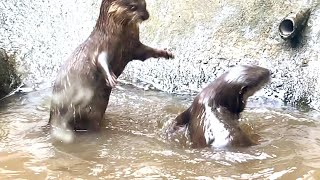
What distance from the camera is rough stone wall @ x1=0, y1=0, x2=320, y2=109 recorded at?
5.88 metres

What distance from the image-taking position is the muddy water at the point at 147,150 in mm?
3898

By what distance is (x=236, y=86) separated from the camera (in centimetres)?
479

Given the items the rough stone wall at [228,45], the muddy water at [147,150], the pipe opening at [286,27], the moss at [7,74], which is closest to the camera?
the muddy water at [147,150]

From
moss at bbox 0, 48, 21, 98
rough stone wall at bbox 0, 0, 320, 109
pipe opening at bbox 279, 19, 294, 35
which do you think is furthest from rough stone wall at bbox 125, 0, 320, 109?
moss at bbox 0, 48, 21, 98

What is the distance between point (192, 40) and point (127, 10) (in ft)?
4.93

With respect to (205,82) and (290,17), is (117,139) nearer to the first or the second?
(205,82)

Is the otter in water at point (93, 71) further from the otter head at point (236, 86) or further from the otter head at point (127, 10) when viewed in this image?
the otter head at point (236, 86)

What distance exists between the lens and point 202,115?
4.66 metres

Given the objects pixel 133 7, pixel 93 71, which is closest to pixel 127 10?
pixel 133 7

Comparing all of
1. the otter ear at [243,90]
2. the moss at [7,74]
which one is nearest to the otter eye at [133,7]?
the otter ear at [243,90]

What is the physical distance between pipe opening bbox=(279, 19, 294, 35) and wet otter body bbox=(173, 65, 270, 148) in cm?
114

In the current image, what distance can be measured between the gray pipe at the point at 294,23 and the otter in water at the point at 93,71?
5.09 feet

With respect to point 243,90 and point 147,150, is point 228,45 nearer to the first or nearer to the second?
point 243,90

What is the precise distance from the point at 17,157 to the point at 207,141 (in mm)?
1308
